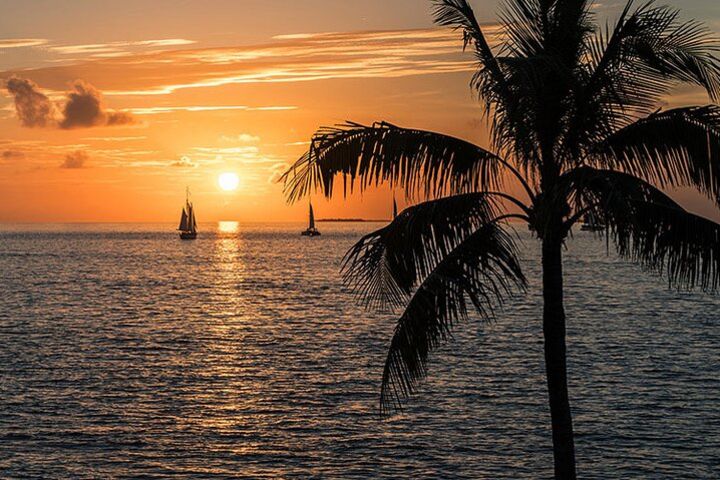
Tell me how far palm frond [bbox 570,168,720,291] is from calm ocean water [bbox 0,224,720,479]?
16.4 m

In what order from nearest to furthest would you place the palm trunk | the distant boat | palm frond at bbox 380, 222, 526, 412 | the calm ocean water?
the distant boat
palm frond at bbox 380, 222, 526, 412
the palm trunk
the calm ocean water

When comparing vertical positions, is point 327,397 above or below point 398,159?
below

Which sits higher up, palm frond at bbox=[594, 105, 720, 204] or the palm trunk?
palm frond at bbox=[594, 105, 720, 204]

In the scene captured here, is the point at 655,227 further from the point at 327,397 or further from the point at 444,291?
the point at 327,397

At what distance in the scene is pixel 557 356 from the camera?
1600 cm

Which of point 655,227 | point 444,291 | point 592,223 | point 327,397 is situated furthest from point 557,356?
point 327,397

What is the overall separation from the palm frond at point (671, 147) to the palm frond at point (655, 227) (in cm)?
61

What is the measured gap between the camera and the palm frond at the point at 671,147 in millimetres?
14195

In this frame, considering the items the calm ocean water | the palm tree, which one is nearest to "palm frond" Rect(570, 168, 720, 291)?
the palm tree

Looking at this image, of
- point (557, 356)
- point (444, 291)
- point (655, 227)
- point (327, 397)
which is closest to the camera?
point (655, 227)

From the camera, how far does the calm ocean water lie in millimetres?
30875

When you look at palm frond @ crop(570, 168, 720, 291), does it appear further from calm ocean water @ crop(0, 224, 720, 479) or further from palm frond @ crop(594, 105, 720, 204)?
calm ocean water @ crop(0, 224, 720, 479)

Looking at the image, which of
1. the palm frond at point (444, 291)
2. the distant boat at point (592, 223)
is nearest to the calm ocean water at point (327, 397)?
the palm frond at point (444, 291)

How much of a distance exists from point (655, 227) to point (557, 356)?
2.98 metres
